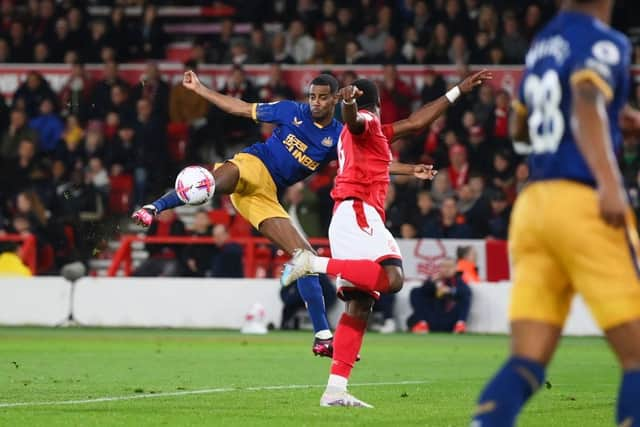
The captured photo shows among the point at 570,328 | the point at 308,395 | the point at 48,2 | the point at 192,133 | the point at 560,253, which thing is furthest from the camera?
the point at 48,2

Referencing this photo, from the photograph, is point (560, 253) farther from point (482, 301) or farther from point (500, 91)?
point (500, 91)

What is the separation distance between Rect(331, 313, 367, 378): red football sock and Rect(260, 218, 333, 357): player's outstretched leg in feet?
4.56

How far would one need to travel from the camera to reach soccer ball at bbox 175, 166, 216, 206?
11.5 m

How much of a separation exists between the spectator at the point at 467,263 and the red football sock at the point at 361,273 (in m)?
11.4

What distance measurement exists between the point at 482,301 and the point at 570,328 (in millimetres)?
1393

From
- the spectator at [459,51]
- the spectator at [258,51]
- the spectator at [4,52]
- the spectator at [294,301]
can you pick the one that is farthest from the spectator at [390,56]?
the spectator at [4,52]

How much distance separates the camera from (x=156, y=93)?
933 inches

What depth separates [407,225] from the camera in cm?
2092

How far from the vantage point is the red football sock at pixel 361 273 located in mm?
9117

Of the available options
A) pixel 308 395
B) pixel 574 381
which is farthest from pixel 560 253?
pixel 574 381

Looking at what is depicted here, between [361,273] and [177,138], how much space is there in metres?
15.1

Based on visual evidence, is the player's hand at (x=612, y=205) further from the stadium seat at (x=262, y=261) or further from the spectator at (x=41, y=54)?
the spectator at (x=41, y=54)

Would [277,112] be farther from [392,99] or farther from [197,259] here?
[392,99]

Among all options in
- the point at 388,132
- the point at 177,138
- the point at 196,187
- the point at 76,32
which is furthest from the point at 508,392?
the point at 76,32
